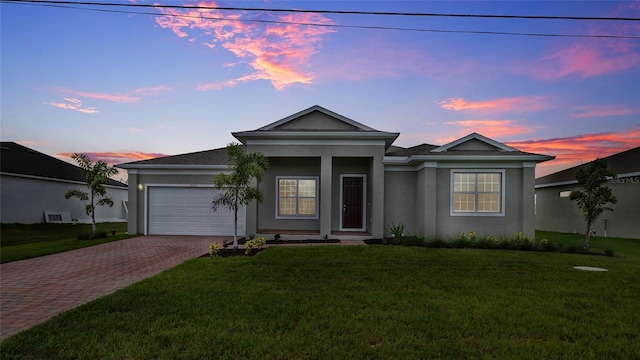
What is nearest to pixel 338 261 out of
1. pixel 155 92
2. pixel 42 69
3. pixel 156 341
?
pixel 156 341

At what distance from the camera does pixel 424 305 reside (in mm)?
5074

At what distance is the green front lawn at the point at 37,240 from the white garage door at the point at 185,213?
1.46 m

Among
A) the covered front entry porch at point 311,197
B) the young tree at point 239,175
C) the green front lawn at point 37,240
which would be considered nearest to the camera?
the young tree at point 239,175

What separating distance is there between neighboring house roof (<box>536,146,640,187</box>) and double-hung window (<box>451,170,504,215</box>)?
3.65m

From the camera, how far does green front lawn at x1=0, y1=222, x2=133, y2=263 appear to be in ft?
33.2

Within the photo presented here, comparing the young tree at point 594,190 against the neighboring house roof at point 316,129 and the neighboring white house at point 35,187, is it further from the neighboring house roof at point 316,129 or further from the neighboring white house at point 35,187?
the neighboring white house at point 35,187

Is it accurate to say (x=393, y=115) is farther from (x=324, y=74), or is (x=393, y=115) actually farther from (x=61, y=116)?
(x=61, y=116)

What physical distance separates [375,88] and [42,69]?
12.7 m

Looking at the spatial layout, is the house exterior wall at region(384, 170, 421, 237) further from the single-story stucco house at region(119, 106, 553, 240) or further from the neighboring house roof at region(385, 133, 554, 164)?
the neighboring house roof at region(385, 133, 554, 164)

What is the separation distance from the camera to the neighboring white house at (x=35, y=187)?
58.5ft

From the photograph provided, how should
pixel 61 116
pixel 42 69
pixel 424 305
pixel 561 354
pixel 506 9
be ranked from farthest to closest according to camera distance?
pixel 61 116, pixel 42 69, pixel 506 9, pixel 424 305, pixel 561 354

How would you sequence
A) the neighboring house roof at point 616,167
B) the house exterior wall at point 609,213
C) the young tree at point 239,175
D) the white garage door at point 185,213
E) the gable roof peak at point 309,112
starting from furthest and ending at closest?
the neighboring house roof at point 616,167 < the house exterior wall at point 609,213 < the white garage door at point 185,213 < the gable roof peak at point 309,112 < the young tree at point 239,175

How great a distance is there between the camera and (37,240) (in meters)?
14.3

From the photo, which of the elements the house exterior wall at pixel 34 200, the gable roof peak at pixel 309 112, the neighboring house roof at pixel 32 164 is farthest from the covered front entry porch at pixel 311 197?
the neighboring house roof at pixel 32 164
